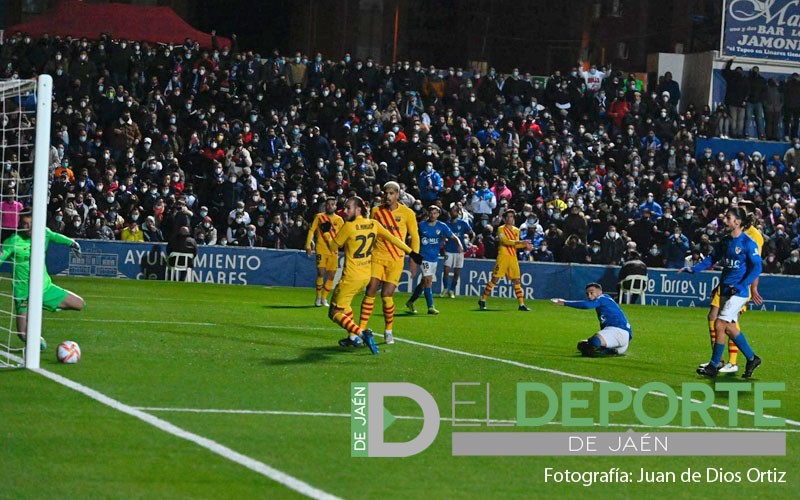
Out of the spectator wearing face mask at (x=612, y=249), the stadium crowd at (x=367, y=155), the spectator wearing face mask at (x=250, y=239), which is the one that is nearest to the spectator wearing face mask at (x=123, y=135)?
the stadium crowd at (x=367, y=155)

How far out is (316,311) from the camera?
856 inches

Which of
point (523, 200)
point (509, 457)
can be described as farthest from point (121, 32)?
A: point (509, 457)

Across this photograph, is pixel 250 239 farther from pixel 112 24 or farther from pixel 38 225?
pixel 38 225

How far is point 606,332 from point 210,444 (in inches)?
345

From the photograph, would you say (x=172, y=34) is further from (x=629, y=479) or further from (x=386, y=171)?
(x=629, y=479)

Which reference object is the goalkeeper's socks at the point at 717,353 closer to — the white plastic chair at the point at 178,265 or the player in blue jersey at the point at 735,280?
the player in blue jersey at the point at 735,280

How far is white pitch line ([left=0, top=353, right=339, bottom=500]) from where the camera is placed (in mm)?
7381

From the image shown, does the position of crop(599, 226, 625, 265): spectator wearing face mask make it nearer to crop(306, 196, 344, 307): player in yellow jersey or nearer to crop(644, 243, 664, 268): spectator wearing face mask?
crop(644, 243, 664, 268): spectator wearing face mask

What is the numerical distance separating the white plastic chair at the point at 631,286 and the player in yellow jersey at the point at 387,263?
1483 cm

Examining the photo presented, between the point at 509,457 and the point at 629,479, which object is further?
the point at 509,457

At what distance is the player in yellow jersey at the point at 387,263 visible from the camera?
15.5 metres

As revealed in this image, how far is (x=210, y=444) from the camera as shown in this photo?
858cm

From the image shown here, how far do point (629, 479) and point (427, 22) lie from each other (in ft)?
154

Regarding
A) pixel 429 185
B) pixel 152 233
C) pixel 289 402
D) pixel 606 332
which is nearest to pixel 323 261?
pixel 152 233
